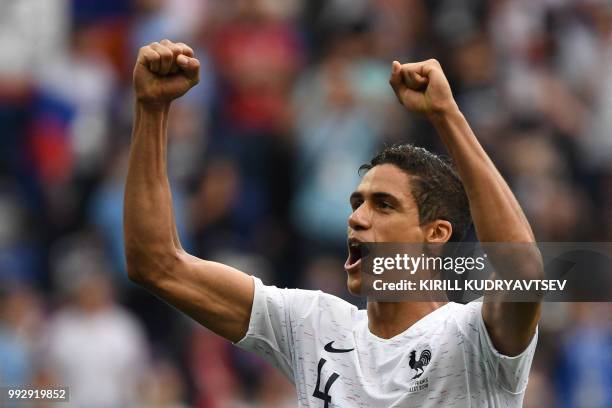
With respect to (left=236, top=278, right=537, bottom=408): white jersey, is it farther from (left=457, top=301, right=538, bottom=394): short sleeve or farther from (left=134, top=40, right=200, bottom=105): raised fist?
(left=134, top=40, right=200, bottom=105): raised fist

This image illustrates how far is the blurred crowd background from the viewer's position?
9.53 metres

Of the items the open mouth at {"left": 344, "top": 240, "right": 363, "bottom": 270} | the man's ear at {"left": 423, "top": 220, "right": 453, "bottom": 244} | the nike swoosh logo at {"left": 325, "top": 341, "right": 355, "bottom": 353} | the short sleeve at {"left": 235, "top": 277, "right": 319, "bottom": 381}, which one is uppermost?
the man's ear at {"left": 423, "top": 220, "right": 453, "bottom": 244}

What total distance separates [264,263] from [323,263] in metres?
0.48

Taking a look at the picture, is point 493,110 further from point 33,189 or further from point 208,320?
point 208,320

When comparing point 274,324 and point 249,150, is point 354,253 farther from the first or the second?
point 249,150

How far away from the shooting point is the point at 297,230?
34.2ft

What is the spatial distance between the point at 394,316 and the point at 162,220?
92cm

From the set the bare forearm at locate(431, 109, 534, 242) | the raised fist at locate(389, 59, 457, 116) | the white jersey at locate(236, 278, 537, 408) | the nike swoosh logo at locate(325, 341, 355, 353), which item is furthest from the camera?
the nike swoosh logo at locate(325, 341, 355, 353)

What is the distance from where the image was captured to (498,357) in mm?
4367

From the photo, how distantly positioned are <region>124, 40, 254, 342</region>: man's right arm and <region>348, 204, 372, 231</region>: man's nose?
1.56 feet

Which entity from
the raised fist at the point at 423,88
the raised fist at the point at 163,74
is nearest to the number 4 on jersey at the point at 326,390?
the raised fist at the point at 423,88

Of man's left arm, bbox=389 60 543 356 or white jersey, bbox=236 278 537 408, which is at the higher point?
man's left arm, bbox=389 60 543 356

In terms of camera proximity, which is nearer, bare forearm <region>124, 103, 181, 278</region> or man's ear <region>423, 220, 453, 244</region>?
bare forearm <region>124, 103, 181, 278</region>

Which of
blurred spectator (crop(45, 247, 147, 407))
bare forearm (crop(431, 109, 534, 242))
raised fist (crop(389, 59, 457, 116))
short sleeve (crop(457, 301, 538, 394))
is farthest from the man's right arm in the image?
blurred spectator (crop(45, 247, 147, 407))
